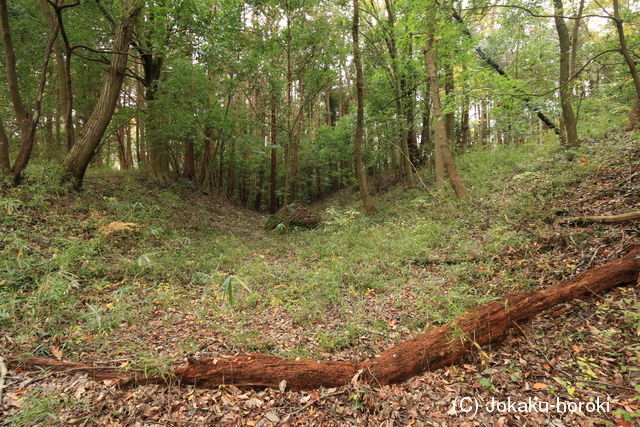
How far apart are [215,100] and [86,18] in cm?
531

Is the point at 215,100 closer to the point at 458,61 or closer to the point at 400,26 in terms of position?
the point at 400,26

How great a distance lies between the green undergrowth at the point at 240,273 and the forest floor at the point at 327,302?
0.03 metres

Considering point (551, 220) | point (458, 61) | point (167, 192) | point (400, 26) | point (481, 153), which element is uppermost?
point (400, 26)

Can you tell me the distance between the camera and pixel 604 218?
4617 millimetres

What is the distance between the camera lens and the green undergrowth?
3768 millimetres

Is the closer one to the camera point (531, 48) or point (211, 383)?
point (211, 383)

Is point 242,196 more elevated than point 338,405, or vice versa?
point 242,196

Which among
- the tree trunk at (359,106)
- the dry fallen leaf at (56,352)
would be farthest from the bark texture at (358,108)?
the dry fallen leaf at (56,352)

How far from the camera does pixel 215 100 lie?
13.8 meters

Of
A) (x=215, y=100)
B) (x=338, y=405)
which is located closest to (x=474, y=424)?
(x=338, y=405)

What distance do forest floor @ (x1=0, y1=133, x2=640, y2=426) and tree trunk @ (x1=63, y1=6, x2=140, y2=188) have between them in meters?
0.67

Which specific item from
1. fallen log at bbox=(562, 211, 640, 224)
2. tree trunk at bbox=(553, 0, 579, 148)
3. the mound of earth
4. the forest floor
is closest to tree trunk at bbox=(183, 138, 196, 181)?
the mound of earth

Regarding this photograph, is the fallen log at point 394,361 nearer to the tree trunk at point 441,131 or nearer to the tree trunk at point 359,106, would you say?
the tree trunk at point 441,131

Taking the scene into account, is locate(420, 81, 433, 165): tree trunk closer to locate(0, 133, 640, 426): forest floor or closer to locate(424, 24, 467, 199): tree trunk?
locate(424, 24, 467, 199): tree trunk
